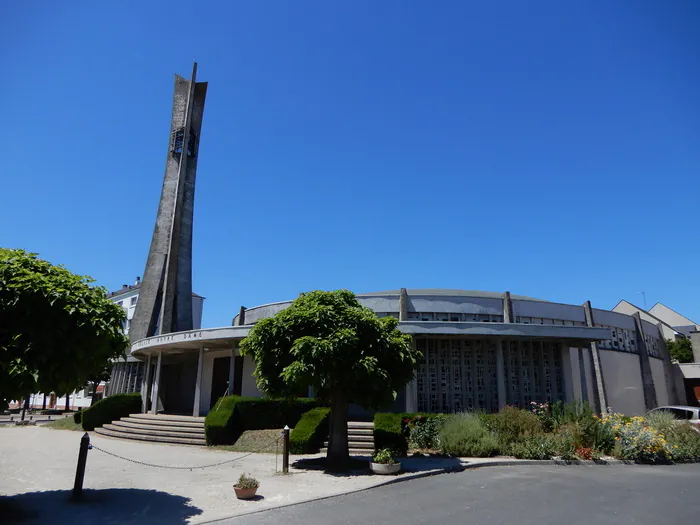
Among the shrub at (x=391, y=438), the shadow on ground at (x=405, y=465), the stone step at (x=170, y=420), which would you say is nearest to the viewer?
the shadow on ground at (x=405, y=465)

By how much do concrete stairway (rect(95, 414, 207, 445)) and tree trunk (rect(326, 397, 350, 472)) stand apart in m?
7.46

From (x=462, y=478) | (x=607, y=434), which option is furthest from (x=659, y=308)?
(x=462, y=478)

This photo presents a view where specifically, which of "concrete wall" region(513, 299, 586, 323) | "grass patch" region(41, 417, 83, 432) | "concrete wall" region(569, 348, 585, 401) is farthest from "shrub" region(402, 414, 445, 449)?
"grass patch" region(41, 417, 83, 432)

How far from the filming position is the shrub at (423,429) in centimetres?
1541

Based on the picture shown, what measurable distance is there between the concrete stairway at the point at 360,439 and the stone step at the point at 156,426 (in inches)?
Answer: 238

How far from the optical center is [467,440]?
14.4 meters

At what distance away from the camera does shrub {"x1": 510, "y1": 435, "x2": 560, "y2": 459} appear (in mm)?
13781

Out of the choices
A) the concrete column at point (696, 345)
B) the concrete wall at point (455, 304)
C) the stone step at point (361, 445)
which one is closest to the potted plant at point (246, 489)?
the stone step at point (361, 445)

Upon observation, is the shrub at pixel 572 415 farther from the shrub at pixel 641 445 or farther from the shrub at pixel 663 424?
the shrub at pixel 663 424

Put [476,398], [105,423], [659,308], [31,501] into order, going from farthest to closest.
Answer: [659,308]
[105,423]
[476,398]
[31,501]

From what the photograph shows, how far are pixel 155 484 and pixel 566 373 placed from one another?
1683 centimetres

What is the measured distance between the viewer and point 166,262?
31.5 m

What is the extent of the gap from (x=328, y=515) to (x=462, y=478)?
4.50 metres

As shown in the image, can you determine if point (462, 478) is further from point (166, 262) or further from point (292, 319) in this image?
point (166, 262)
